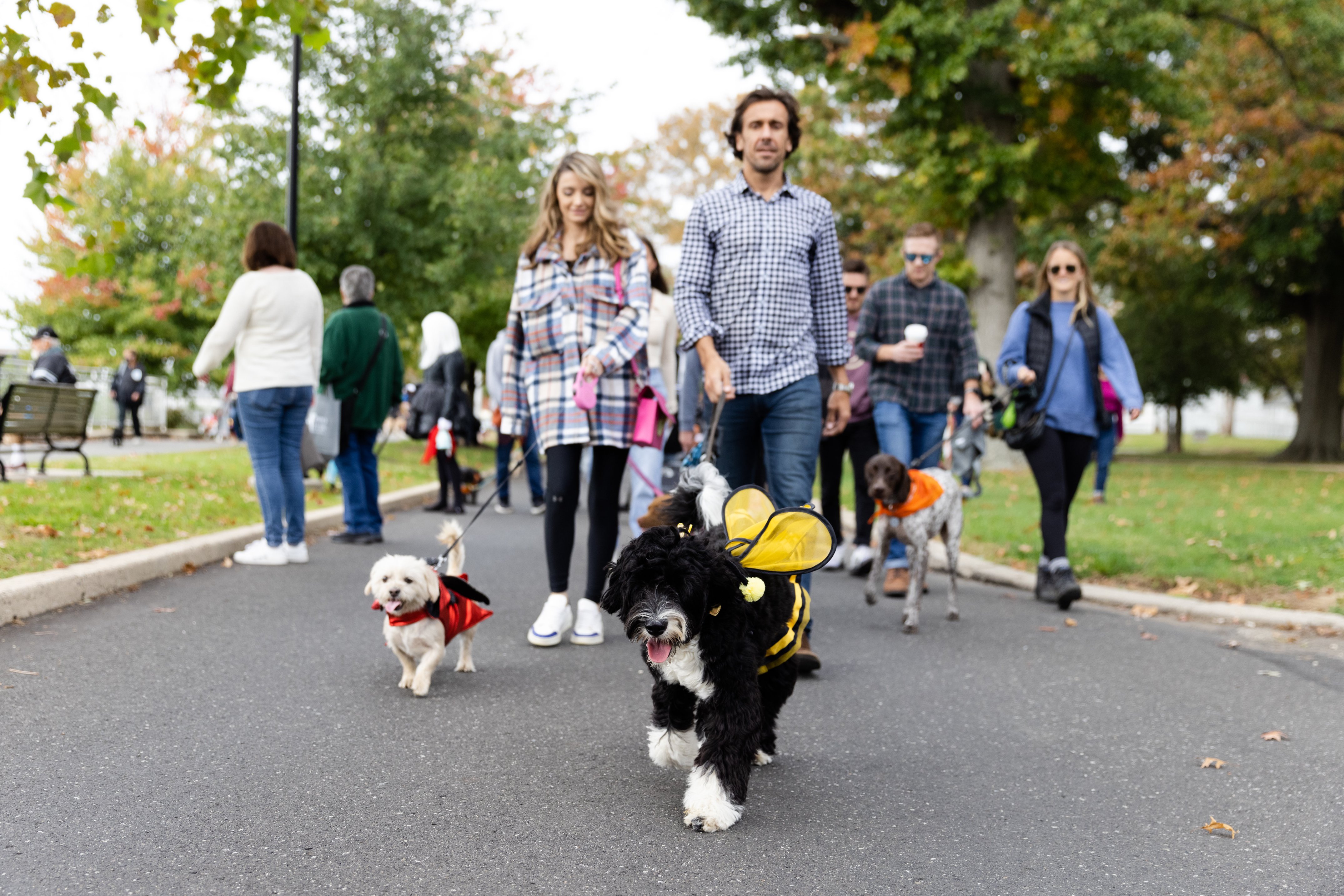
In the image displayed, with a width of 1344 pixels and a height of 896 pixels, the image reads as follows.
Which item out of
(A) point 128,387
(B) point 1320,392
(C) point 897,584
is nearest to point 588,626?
(C) point 897,584

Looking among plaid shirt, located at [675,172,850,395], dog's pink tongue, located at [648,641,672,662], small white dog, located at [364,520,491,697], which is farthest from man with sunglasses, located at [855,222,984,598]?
dog's pink tongue, located at [648,641,672,662]

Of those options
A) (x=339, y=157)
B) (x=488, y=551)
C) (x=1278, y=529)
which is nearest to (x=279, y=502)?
(x=488, y=551)

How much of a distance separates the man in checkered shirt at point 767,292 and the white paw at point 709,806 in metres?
1.82

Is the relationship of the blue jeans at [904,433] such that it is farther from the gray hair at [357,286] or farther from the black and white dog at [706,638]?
the gray hair at [357,286]

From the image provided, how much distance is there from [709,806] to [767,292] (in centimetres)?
246

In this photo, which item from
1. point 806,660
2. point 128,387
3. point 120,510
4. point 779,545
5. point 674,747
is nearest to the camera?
point 779,545

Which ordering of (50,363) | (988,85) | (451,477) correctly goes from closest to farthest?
1. (451,477)
2. (50,363)
3. (988,85)

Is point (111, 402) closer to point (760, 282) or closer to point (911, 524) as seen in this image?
point (911, 524)

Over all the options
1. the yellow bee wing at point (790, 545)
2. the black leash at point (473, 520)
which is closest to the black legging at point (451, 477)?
the black leash at point (473, 520)

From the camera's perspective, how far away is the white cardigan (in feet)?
23.8

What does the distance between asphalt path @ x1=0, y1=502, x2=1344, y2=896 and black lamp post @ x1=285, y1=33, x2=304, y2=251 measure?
780cm

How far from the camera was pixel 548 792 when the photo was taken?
134 inches

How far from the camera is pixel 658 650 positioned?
305 cm

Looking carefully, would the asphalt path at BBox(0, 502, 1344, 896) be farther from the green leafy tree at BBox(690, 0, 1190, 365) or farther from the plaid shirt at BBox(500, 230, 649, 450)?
the green leafy tree at BBox(690, 0, 1190, 365)
